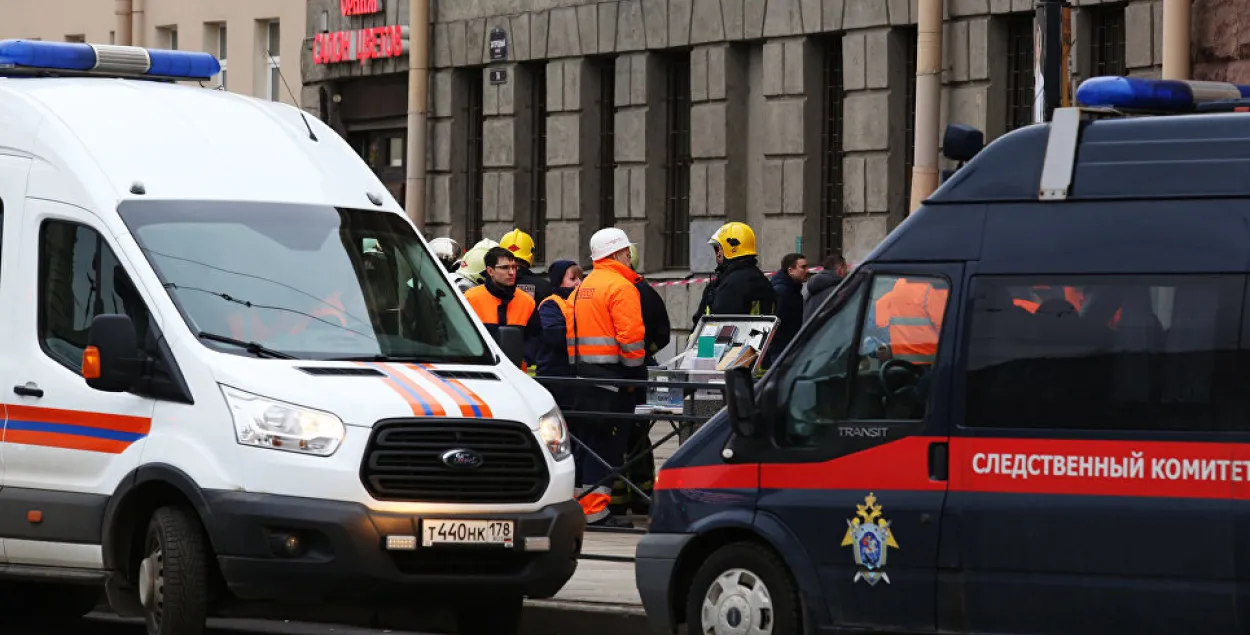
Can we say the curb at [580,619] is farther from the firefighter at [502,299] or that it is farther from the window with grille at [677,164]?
the window with grille at [677,164]

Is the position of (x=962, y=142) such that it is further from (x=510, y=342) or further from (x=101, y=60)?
(x=101, y=60)

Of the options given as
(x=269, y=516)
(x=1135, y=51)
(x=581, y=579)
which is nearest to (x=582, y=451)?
(x=581, y=579)

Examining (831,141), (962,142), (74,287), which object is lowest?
(74,287)

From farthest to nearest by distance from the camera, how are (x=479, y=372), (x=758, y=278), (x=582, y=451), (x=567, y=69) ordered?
(x=567, y=69)
(x=758, y=278)
(x=582, y=451)
(x=479, y=372)

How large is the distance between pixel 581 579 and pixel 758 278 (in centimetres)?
467

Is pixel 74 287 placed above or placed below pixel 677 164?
below

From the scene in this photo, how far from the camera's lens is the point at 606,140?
31266 millimetres

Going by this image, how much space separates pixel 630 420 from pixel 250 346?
388 cm

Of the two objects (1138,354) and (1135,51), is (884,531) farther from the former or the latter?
(1135,51)

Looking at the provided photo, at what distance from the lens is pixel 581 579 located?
1315cm

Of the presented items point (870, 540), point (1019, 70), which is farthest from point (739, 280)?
point (1019, 70)

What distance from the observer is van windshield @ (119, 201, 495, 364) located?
36.2ft

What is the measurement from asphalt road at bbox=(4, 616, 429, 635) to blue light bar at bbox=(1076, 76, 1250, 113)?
4.33 meters

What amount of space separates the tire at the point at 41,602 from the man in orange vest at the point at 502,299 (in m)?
3.54
